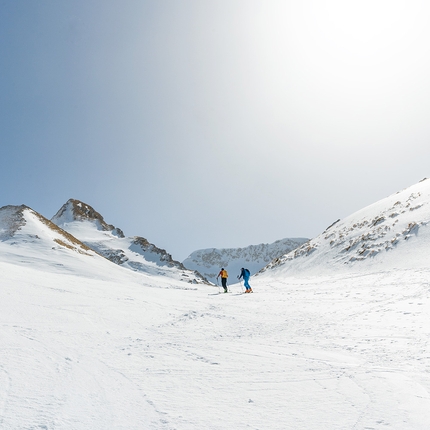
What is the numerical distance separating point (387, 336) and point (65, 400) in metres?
6.55

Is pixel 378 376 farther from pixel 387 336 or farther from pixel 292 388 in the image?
pixel 387 336

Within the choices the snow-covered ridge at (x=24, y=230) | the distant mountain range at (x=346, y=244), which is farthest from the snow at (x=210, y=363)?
the snow-covered ridge at (x=24, y=230)

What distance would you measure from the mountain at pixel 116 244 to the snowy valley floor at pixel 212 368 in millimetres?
53237

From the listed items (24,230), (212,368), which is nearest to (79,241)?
(24,230)

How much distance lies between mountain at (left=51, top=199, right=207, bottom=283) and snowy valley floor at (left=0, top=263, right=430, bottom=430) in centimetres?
5324

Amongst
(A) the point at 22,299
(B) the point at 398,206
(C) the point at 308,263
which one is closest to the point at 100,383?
(A) the point at 22,299

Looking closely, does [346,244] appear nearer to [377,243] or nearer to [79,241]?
[377,243]

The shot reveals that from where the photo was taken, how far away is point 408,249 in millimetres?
23922

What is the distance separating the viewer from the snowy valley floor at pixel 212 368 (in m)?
3.50

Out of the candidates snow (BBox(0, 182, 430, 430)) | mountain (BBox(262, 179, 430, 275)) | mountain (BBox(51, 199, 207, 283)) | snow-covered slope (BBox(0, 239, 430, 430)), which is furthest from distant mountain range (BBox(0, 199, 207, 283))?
mountain (BBox(262, 179, 430, 275))

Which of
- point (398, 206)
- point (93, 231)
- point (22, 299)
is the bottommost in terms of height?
point (22, 299)

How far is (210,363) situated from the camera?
544 cm

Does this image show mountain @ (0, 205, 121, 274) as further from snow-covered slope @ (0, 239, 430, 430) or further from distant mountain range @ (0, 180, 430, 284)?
snow-covered slope @ (0, 239, 430, 430)

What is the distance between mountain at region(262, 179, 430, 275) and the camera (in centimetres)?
2367
